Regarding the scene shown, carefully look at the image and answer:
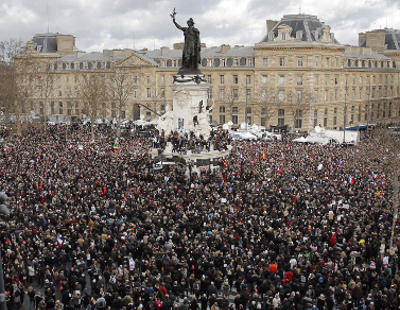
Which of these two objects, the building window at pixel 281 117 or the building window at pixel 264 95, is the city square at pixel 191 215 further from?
the building window at pixel 281 117

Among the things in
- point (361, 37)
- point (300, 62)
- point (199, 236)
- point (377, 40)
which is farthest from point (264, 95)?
point (199, 236)

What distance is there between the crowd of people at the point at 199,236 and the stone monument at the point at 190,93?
4.91 meters

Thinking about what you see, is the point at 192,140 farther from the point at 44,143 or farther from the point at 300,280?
the point at 300,280

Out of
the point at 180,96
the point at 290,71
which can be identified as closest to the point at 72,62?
the point at 290,71

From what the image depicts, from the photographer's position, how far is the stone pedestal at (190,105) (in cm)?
3581

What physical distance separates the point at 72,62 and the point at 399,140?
63144 millimetres

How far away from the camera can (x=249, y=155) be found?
3738 cm

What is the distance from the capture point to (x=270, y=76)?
66.2m

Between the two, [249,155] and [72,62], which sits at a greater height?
[72,62]

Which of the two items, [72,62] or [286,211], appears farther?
[72,62]

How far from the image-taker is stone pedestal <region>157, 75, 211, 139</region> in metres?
35.8

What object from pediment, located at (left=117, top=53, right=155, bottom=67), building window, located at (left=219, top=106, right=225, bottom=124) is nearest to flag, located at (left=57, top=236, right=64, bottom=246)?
building window, located at (left=219, top=106, right=225, bottom=124)

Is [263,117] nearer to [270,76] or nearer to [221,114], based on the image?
[270,76]

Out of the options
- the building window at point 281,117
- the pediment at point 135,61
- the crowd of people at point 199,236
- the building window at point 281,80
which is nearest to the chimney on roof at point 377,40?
the building window at point 281,80
